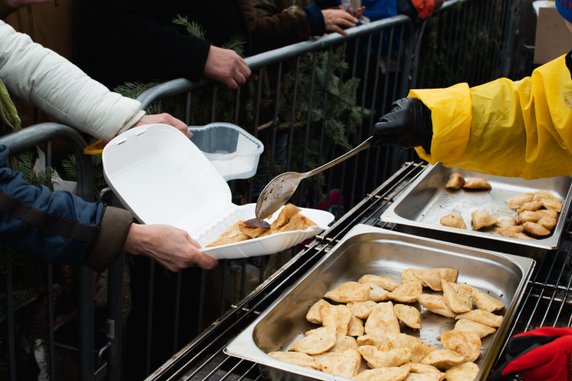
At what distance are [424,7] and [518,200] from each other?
7.83ft

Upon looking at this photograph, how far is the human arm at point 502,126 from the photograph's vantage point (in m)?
Result: 2.42

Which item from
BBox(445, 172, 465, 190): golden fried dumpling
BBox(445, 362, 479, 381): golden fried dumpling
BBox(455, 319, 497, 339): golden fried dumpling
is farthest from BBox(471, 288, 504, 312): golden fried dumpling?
BBox(445, 172, 465, 190): golden fried dumpling

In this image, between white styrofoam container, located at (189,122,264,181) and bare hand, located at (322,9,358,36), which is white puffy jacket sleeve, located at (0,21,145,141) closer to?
white styrofoam container, located at (189,122,264,181)

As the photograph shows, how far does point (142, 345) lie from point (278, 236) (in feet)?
5.13

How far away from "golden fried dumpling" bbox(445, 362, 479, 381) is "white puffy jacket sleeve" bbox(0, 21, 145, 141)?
140 centimetres

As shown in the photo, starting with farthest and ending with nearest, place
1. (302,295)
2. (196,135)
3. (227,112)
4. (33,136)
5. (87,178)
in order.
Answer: (227,112)
(196,135)
(87,178)
(33,136)
(302,295)

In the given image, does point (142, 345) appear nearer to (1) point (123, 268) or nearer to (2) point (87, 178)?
(1) point (123, 268)

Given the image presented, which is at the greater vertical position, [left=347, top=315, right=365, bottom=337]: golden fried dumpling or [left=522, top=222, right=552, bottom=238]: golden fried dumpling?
[left=522, top=222, right=552, bottom=238]: golden fried dumpling

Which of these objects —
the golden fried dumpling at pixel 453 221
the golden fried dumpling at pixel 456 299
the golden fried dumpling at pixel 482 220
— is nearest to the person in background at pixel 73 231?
the golden fried dumpling at pixel 456 299

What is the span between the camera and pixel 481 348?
1943mm

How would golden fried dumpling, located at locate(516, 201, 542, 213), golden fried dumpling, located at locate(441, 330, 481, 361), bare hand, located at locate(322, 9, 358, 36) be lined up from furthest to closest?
bare hand, located at locate(322, 9, 358, 36) → golden fried dumpling, located at locate(516, 201, 542, 213) → golden fried dumpling, located at locate(441, 330, 481, 361)

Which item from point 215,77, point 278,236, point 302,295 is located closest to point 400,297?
point 302,295

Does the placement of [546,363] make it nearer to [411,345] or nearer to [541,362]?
[541,362]

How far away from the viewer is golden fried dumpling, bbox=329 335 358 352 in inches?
75.3
